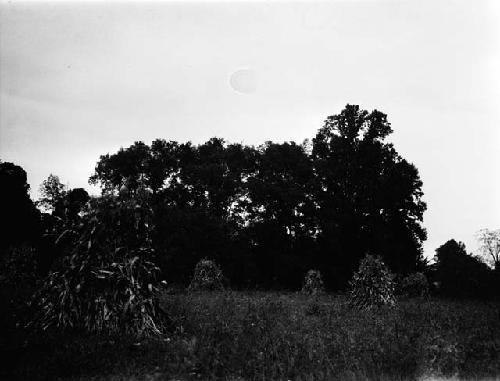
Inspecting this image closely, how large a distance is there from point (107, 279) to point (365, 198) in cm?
2364

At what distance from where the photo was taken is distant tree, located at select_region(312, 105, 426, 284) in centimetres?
2758

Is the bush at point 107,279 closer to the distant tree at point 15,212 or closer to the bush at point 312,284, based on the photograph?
the bush at point 312,284

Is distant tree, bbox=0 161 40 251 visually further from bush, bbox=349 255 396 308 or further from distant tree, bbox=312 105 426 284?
bush, bbox=349 255 396 308

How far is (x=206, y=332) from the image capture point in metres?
7.45

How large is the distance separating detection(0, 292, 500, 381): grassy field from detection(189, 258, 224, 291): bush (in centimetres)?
1011

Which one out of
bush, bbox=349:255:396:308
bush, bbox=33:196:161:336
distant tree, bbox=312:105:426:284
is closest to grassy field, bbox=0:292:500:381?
bush, bbox=33:196:161:336

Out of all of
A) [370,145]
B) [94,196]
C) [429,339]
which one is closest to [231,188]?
[370,145]

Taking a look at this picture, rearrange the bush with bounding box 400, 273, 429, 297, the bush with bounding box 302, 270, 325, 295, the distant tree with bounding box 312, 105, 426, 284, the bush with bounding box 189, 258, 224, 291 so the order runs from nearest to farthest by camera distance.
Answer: the bush with bounding box 189, 258, 224, 291, the bush with bounding box 400, 273, 429, 297, the bush with bounding box 302, 270, 325, 295, the distant tree with bounding box 312, 105, 426, 284

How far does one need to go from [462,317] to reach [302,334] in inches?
184

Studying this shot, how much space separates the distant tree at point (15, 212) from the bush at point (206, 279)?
694 inches

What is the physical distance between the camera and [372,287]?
13898 mm

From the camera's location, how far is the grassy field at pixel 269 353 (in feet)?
17.0

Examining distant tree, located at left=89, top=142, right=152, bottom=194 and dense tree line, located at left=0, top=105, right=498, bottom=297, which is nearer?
dense tree line, located at left=0, top=105, right=498, bottom=297

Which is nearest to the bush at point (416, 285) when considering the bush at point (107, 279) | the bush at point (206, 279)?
the bush at point (206, 279)
